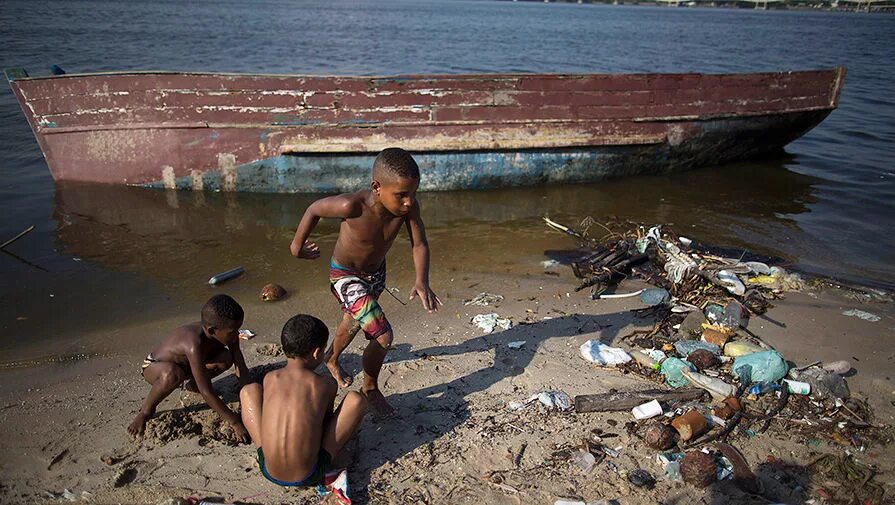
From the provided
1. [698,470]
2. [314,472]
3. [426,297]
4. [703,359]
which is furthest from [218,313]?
[703,359]

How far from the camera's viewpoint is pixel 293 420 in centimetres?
266

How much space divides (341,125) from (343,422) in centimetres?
516

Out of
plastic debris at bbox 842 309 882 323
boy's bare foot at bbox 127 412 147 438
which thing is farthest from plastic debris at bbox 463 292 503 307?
plastic debris at bbox 842 309 882 323

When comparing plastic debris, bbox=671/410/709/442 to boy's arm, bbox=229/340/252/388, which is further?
boy's arm, bbox=229/340/252/388

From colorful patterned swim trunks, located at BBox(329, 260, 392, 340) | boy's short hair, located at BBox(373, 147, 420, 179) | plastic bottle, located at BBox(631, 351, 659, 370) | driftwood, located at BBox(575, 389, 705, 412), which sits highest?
boy's short hair, located at BBox(373, 147, 420, 179)

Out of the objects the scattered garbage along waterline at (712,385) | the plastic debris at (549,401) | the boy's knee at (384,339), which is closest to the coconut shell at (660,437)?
the scattered garbage along waterline at (712,385)

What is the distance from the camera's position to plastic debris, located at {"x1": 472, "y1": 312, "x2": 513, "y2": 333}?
14.9ft

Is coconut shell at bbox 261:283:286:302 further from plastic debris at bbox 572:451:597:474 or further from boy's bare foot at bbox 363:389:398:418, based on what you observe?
plastic debris at bbox 572:451:597:474

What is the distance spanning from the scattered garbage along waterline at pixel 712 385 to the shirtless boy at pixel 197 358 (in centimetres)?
169

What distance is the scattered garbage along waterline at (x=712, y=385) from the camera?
3.10 meters

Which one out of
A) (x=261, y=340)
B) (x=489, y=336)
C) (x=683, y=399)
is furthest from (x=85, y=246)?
(x=683, y=399)

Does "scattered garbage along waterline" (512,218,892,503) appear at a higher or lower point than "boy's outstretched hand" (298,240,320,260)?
lower

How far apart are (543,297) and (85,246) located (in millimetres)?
4964

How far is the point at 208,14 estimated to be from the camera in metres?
39.0
